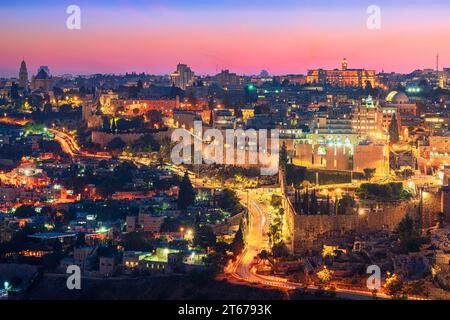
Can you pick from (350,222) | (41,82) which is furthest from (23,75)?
(350,222)

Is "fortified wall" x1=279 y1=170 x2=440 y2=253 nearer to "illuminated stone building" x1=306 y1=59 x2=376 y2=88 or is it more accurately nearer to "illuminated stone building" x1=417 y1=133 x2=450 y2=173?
"illuminated stone building" x1=417 y1=133 x2=450 y2=173

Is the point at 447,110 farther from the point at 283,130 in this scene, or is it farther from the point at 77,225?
the point at 77,225

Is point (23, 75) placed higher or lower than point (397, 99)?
higher

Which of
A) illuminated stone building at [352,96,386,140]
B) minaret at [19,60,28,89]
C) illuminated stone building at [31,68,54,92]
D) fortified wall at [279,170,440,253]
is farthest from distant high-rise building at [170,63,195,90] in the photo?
fortified wall at [279,170,440,253]

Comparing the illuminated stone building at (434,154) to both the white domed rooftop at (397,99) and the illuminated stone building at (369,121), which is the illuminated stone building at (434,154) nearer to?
the illuminated stone building at (369,121)

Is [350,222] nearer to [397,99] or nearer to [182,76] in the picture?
[397,99]

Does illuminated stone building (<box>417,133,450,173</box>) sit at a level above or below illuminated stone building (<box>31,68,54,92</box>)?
below
